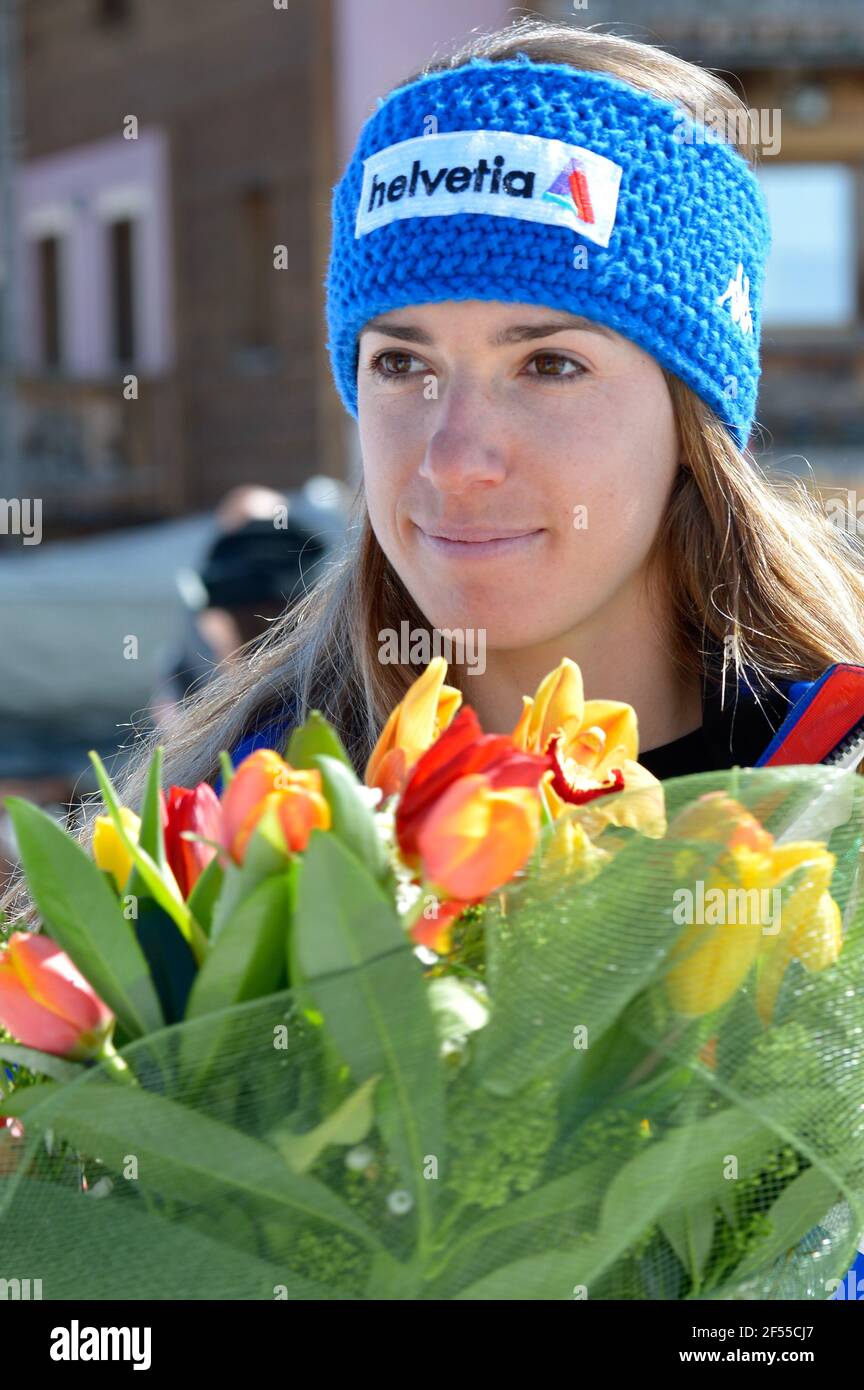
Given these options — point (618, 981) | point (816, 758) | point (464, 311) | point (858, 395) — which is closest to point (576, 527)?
point (464, 311)

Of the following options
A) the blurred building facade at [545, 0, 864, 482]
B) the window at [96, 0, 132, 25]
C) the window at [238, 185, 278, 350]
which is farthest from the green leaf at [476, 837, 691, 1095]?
the window at [96, 0, 132, 25]

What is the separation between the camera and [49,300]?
577 inches

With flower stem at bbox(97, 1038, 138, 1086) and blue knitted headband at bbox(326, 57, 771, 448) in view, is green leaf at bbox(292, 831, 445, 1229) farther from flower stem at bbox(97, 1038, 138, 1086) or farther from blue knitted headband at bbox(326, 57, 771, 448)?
blue knitted headband at bbox(326, 57, 771, 448)

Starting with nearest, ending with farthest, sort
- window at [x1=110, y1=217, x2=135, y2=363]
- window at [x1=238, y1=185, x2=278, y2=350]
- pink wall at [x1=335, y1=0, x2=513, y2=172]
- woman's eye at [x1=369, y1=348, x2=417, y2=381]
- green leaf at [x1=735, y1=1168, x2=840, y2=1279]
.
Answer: green leaf at [x1=735, y1=1168, x2=840, y2=1279], woman's eye at [x1=369, y1=348, x2=417, y2=381], pink wall at [x1=335, y1=0, x2=513, y2=172], window at [x1=238, y1=185, x2=278, y2=350], window at [x1=110, y1=217, x2=135, y2=363]

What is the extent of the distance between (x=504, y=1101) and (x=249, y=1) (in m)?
11.6

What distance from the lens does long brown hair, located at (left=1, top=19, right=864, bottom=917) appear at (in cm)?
177

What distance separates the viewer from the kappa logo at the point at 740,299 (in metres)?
1.75

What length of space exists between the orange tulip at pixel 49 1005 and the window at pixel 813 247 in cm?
942

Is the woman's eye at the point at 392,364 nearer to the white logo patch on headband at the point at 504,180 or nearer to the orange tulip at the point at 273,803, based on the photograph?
the white logo patch on headband at the point at 504,180

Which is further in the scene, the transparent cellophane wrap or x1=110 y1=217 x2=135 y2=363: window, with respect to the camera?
x1=110 y1=217 x2=135 y2=363: window

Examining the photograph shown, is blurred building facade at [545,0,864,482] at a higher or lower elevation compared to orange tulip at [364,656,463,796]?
higher

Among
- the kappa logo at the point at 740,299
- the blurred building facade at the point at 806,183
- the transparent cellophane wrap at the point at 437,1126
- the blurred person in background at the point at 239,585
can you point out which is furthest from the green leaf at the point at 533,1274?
the blurred building facade at the point at 806,183

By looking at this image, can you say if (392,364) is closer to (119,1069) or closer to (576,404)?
(576,404)

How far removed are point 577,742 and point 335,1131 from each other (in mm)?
311
